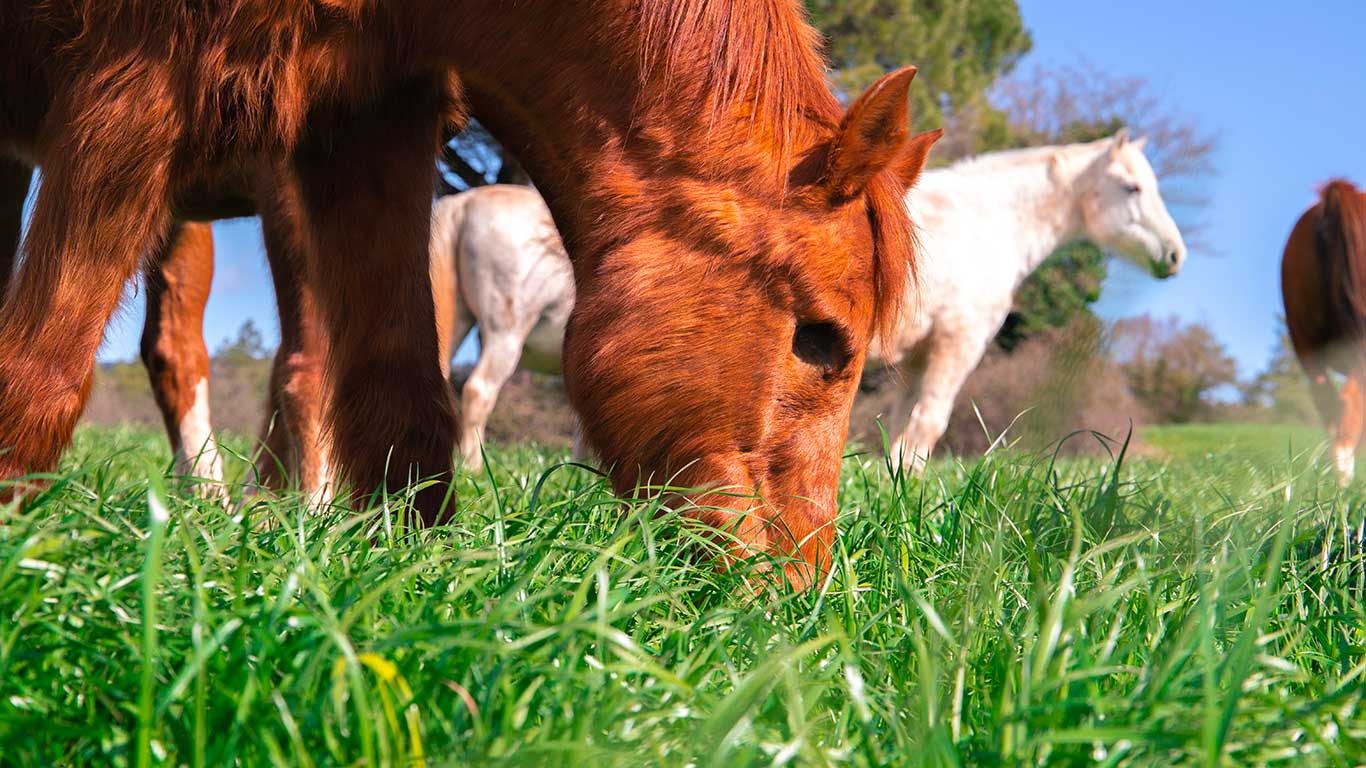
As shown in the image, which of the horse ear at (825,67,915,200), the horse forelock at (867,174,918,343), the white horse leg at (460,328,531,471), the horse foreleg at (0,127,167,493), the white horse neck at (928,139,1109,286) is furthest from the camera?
the white horse neck at (928,139,1109,286)

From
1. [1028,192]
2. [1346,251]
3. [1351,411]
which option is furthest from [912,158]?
[1351,411]

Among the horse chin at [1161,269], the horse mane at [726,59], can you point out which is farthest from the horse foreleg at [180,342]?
the horse chin at [1161,269]

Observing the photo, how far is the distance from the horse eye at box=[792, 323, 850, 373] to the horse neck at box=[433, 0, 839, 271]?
0.29 meters

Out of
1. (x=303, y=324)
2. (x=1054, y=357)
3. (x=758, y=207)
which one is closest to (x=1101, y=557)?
(x=1054, y=357)

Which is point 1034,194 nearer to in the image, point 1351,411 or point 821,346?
point 1351,411

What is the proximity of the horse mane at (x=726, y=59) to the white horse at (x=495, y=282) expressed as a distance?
5.83 metres

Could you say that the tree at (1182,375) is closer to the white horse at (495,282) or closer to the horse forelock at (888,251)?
the horse forelock at (888,251)

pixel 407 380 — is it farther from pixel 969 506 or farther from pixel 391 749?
pixel 391 749

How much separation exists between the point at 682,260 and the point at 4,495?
129 cm

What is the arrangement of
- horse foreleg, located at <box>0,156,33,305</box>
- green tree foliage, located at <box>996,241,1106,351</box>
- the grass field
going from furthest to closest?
green tree foliage, located at <box>996,241,1106,351</box> < horse foreleg, located at <box>0,156,33,305</box> < the grass field

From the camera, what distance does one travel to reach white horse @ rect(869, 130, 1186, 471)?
7.77 meters

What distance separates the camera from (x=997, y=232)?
8.11 m

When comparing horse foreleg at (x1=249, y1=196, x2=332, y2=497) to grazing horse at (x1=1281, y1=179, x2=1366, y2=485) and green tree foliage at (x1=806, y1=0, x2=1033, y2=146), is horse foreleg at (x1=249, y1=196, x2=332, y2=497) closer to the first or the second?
grazing horse at (x1=1281, y1=179, x2=1366, y2=485)

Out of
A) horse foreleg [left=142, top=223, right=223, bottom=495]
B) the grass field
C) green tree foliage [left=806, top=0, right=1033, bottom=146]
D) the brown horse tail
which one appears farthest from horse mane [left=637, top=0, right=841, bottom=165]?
green tree foliage [left=806, top=0, right=1033, bottom=146]
